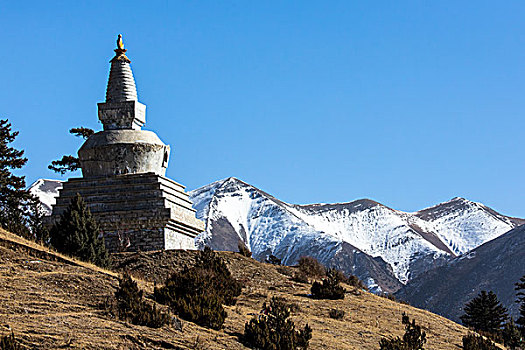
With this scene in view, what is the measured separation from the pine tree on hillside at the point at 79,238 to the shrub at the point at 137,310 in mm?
7520

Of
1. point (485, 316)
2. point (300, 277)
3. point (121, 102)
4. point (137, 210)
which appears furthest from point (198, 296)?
point (485, 316)

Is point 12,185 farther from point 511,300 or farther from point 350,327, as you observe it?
point 511,300

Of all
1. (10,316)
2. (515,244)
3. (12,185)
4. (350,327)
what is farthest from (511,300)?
(10,316)

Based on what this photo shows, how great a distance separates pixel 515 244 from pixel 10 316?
158441 millimetres

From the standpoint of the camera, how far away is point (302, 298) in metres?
28.8

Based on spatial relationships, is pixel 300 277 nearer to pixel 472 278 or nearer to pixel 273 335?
pixel 273 335

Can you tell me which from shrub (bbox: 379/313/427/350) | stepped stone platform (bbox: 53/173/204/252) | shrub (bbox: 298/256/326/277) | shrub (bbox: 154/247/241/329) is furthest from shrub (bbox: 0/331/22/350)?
shrub (bbox: 298/256/326/277)

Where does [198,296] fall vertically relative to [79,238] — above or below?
below

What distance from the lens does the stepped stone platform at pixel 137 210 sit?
34562 mm

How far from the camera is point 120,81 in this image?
39.8 meters

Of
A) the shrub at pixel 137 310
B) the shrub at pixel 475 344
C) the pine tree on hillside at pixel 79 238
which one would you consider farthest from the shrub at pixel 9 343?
the shrub at pixel 475 344

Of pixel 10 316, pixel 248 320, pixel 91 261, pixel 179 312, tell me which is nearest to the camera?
pixel 10 316

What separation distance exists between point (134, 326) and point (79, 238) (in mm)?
9546

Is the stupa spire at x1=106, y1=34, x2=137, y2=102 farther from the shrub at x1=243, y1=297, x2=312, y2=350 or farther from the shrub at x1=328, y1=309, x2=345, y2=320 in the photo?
the shrub at x1=243, y1=297, x2=312, y2=350
